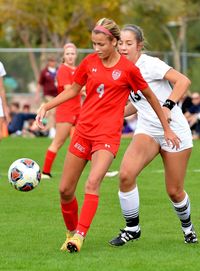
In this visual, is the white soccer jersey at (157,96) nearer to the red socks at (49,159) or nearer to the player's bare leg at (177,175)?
the player's bare leg at (177,175)

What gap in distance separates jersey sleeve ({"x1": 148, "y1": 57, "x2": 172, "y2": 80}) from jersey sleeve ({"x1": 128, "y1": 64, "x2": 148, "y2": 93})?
0.45m

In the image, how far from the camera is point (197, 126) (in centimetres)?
2642

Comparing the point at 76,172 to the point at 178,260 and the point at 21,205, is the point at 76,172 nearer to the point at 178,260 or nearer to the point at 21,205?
the point at 178,260

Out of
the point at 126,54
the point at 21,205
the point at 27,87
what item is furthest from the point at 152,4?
the point at 126,54

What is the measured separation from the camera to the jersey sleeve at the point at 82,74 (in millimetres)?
8898

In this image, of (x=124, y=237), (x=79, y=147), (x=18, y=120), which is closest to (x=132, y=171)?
(x=79, y=147)

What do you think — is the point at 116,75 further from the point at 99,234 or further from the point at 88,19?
the point at 88,19

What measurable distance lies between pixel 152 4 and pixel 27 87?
429 inches

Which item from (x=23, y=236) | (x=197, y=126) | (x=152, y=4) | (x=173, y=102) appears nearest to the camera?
(x=173, y=102)

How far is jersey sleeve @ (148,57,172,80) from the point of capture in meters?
9.19

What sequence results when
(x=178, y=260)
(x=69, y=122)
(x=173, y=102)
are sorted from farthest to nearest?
(x=69, y=122)
(x=173, y=102)
(x=178, y=260)

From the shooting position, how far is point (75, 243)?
28.3 ft

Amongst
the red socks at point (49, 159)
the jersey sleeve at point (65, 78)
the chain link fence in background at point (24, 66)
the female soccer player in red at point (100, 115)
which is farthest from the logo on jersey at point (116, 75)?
the chain link fence in background at point (24, 66)

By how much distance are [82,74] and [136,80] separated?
522mm
